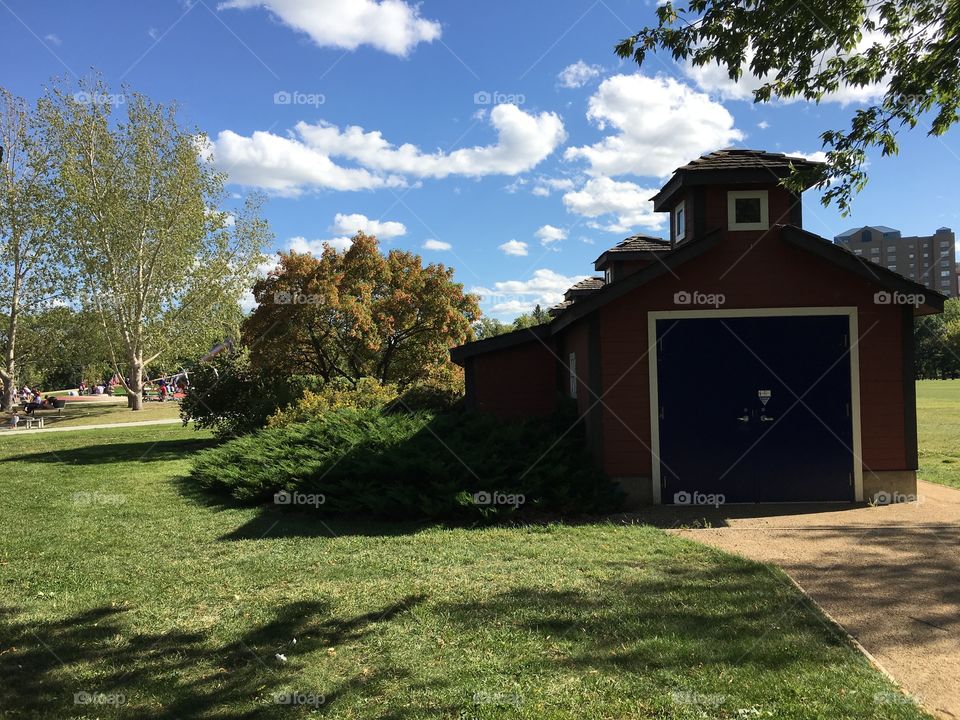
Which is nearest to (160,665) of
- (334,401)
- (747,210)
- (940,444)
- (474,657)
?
(474,657)

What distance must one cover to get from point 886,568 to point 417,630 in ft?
15.7

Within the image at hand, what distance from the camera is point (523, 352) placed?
14.2 meters

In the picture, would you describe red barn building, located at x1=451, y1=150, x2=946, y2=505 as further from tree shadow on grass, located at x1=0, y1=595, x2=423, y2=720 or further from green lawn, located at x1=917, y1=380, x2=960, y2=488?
tree shadow on grass, located at x1=0, y1=595, x2=423, y2=720

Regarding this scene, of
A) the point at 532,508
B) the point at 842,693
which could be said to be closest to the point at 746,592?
the point at 842,693

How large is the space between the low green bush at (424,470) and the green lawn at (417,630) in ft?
2.39

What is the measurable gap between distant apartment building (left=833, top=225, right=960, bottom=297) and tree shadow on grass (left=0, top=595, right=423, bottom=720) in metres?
155

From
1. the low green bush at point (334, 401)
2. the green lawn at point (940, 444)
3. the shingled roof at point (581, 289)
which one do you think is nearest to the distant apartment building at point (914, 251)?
the green lawn at point (940, 444)

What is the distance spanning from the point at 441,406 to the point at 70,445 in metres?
14.8

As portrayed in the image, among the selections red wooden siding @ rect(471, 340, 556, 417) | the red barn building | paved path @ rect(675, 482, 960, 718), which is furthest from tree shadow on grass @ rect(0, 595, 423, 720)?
red wooden siding @ rect(471, 340, 556, 417)

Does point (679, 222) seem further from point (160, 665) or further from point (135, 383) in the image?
point (135, 383)

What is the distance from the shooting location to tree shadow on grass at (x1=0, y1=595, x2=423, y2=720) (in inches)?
160

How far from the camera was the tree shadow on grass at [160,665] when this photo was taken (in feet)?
13.3

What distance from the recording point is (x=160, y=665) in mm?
4621

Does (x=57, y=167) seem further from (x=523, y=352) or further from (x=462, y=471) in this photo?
(x=462, y=471)
